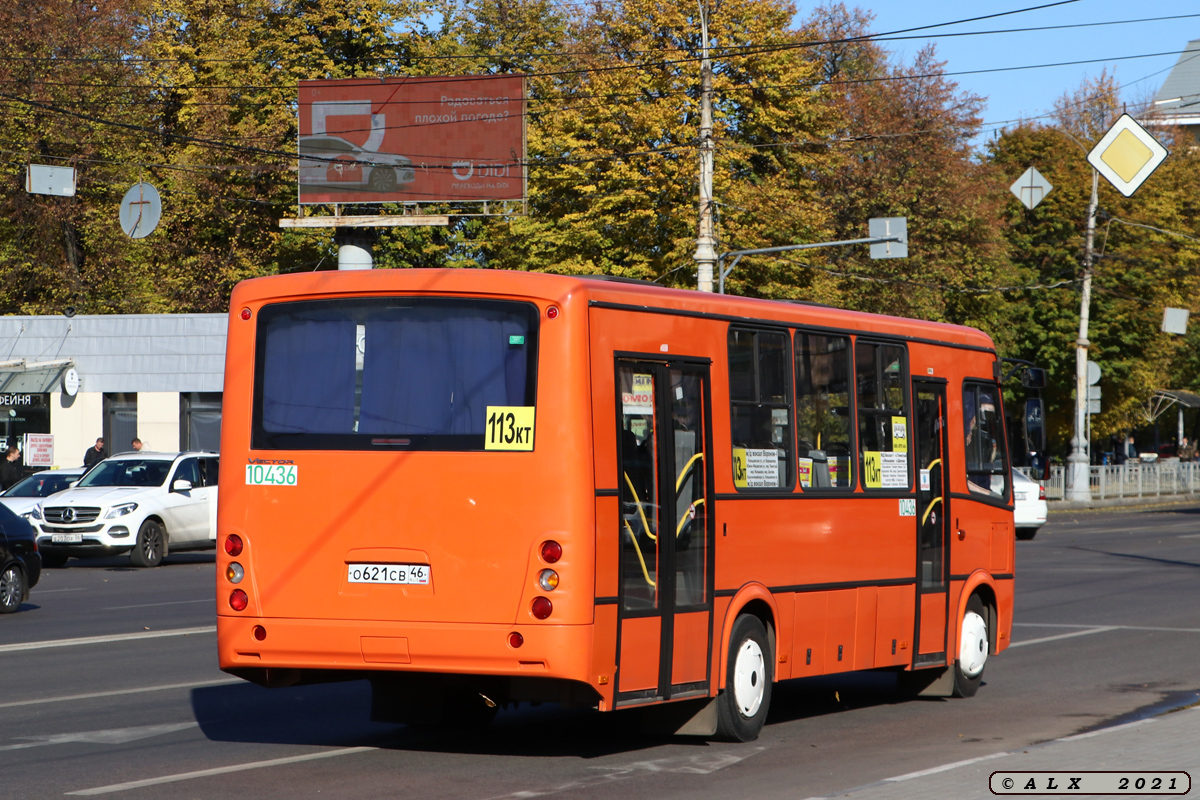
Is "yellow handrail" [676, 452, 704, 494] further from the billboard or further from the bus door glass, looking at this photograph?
the billboard

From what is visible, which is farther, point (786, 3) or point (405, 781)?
point (786, 3)

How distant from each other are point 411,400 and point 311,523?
35.4 inches

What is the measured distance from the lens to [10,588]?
18406 millimetres

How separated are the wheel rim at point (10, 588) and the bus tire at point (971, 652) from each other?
1118 cm

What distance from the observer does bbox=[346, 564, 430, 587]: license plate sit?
8734mm

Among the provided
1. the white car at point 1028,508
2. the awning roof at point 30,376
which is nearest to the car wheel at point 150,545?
the awning roof at point 30,376

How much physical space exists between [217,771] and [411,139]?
35813 mm

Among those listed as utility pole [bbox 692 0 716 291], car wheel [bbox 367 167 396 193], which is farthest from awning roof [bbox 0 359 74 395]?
utility pole [bbox 692 0 716 291]

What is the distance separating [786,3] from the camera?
4859 centimetres

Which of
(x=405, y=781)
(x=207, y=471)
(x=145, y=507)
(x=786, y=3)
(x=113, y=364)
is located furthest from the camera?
(x=786, y=3)

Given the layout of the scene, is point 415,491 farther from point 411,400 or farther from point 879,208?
point 879,208

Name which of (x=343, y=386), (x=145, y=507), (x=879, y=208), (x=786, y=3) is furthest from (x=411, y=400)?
(x=879, y=208)

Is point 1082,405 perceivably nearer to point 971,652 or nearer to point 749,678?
point 971,652

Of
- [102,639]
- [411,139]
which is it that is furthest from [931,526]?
[411,139]
